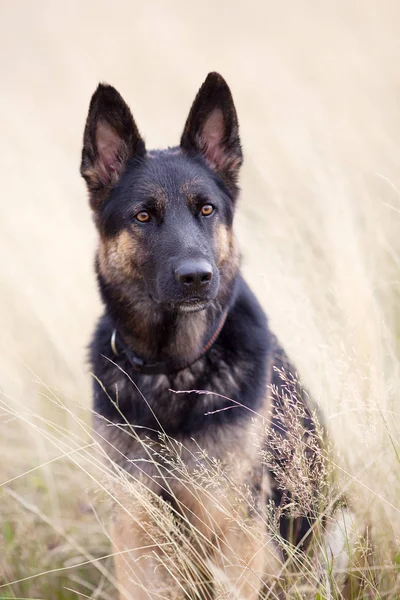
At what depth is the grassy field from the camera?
3.10 meters

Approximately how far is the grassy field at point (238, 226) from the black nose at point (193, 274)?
0.72 metres

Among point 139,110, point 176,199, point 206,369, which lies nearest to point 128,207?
point 176,199

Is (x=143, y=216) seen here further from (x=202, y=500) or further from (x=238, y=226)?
(x=238, y=226)

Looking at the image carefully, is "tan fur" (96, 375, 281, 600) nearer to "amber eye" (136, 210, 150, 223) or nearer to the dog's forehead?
"amber eye" (136, 210, 150, 223)

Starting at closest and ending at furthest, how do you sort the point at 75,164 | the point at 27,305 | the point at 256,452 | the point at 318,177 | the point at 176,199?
the point at 256,452 < the point at 176,199 < the point at 318,177 < the point at 27,305 < the point at 75,164

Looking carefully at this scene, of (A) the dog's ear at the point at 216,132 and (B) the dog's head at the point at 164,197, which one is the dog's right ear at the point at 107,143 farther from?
(A) the dog's ear at the point at 216,132

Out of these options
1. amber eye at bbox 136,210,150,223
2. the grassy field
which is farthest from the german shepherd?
the grassy field

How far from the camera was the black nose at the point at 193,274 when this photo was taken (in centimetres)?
278

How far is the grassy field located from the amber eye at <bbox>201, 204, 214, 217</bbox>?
752 mm

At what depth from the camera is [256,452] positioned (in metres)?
2.86

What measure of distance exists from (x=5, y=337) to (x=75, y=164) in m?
2.72

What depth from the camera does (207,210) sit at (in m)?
3.18

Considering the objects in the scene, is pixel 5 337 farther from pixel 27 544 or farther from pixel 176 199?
pixel 176 199

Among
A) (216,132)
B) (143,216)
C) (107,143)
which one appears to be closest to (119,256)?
(143,216)
